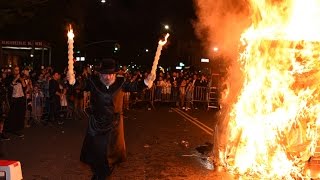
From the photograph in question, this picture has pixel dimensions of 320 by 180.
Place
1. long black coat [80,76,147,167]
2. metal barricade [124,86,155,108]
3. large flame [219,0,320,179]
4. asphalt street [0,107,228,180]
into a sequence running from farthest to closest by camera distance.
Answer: metal barricade [124,86,155,108], asphalt street [0,107,228,180], large flame [219,0,320,179], long black coat [80,76,147,167]

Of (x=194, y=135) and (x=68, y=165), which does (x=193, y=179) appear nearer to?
(x=68, y=165)

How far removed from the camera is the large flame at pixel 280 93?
25.1 ft

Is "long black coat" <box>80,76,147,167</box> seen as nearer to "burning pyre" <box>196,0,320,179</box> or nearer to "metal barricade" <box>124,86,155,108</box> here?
"burning pyre" <box>196,0,320,179</box>

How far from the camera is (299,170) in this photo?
7.76 m

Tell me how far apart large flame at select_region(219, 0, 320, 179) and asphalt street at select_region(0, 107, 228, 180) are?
0.88 meters

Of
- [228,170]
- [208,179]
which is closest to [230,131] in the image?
[228,170]

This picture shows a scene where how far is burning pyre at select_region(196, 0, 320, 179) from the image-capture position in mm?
7660

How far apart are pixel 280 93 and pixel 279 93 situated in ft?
0.06

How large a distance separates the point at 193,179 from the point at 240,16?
5.70 metres

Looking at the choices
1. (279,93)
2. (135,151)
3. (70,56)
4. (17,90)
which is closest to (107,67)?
(70,56)

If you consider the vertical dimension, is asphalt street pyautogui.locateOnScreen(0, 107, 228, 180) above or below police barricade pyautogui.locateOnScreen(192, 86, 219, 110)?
below

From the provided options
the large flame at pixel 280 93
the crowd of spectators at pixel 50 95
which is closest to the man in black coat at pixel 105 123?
the crowd of spectators at pixel 50 95

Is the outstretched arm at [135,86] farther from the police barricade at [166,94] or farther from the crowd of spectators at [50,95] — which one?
the police barricade at [166,94]

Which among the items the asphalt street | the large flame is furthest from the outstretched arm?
the large flame
